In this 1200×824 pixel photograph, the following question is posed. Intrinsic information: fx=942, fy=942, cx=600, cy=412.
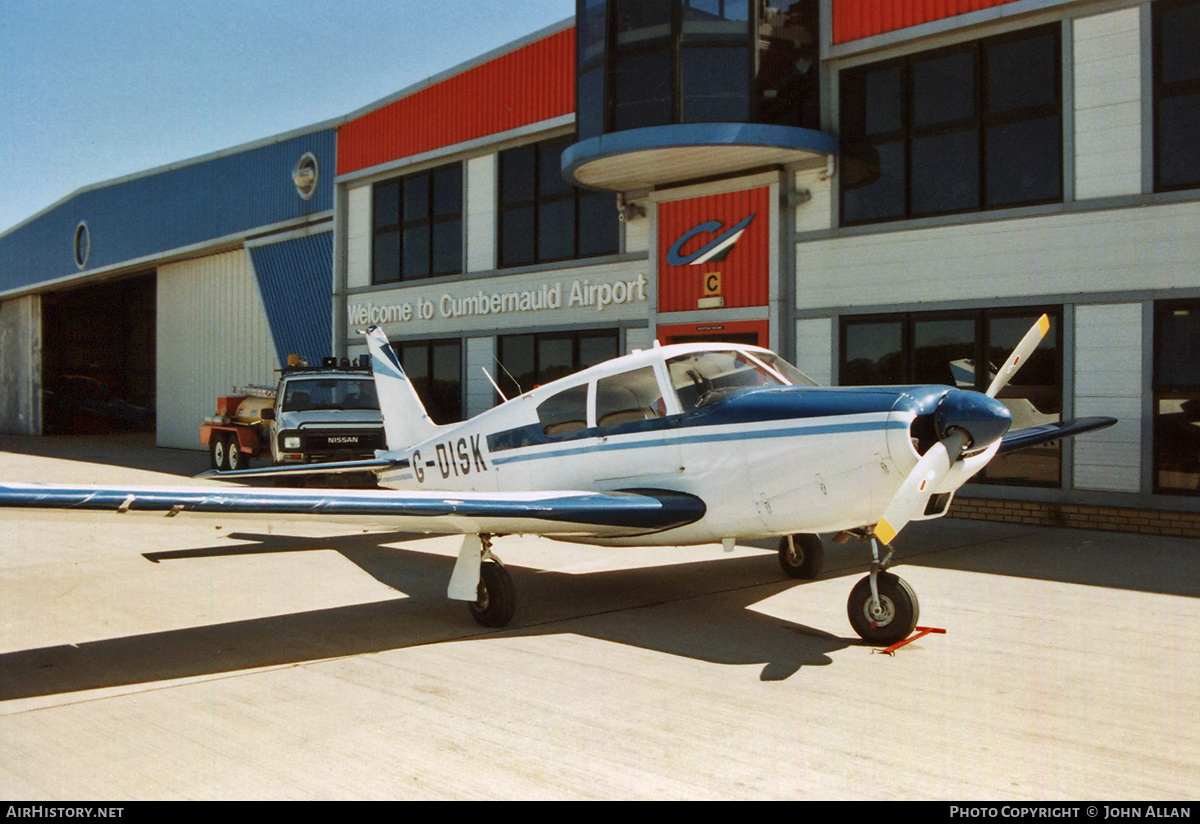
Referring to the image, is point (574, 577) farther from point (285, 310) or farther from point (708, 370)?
Answer: point (285, 310)

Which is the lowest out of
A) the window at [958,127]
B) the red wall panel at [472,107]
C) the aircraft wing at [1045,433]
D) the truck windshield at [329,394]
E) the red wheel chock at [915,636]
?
the red wheel chock at [915,636]

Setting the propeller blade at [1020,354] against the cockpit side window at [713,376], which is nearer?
the propeller blade at [1020,354]

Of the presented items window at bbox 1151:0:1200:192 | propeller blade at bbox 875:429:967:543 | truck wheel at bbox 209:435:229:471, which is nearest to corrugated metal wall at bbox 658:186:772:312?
window at bbox 1151:0:1200:192

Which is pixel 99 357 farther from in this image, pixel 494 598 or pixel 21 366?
pixel 494 598

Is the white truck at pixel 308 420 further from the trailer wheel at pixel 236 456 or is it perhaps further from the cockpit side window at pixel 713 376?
the cockpit side window at pixel 713 376

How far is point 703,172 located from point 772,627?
9488mm

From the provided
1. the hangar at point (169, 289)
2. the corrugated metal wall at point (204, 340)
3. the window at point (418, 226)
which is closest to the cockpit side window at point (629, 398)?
the window at point (418, 226)

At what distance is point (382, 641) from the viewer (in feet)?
20.5

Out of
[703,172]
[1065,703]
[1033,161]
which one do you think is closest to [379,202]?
[703,172]

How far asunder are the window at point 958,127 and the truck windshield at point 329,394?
9.22 metres

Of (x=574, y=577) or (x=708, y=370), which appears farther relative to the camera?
(x=574, y=577)

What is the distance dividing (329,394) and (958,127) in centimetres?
1145

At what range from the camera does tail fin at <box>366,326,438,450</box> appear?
1012cm

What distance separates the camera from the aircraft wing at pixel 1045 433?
8.84 m
